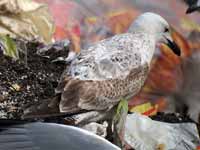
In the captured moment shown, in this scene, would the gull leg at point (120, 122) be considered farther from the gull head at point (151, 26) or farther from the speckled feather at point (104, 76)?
the gull head at point (151, 26)

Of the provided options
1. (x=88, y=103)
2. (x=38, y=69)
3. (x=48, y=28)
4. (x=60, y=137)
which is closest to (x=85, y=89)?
(x=88, y=103)

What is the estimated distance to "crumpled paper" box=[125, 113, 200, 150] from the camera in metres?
2.57

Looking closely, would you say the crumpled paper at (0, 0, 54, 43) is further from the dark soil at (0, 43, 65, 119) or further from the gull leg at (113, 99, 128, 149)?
the gull leg at (113, 99, 128, 149)

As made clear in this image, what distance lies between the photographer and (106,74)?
2.30 metres

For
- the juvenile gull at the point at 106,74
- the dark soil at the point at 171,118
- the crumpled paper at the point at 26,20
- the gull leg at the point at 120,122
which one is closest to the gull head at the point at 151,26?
the juvenile gull at the point at 106,74

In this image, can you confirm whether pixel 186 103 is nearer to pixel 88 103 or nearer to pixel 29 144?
pixel 88 103

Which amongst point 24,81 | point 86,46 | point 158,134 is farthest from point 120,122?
point 86,46

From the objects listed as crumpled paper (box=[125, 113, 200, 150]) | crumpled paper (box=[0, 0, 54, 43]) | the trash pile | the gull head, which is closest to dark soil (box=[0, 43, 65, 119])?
the trash pile

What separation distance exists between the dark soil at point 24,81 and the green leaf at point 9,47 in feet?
0.10

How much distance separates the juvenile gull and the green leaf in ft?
1.36

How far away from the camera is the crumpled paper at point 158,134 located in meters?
2.57

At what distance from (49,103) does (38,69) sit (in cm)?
67

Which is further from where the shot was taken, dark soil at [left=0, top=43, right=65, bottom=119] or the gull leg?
dark soil at [left=0, top=43, right=65, bottom=119]

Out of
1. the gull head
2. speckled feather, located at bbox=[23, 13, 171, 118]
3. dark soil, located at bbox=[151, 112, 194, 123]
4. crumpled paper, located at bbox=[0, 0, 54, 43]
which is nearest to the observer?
speckled feather, located at bbox=[23, 13, 171, 118]
